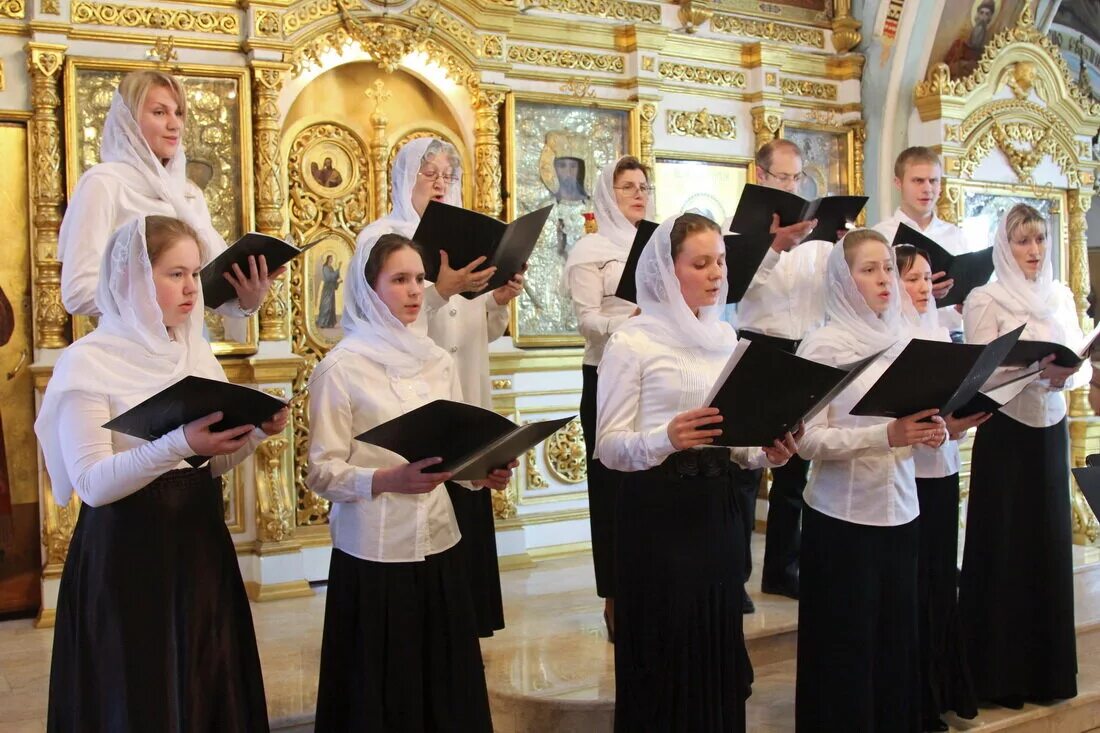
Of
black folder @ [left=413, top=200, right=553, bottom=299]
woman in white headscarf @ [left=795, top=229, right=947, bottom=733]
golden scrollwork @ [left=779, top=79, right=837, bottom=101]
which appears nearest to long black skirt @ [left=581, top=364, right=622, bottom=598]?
black folder @ [left=413, top=200, right=553, bottom=299]

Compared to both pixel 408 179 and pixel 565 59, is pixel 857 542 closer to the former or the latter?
pixel 408 179

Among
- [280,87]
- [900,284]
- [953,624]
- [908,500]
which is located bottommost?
[953,624]

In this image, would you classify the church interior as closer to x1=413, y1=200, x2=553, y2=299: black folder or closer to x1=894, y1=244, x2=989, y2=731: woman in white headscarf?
x1=894, y1=244, x2=989, y2=731: woman in white headscarf

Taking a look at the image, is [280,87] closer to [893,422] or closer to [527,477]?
[527,477]

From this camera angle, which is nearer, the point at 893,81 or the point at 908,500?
the point at 908,500

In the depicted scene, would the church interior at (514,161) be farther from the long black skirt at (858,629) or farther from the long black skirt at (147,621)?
the long black skirt at (147,621)

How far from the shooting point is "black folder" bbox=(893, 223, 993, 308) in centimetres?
427

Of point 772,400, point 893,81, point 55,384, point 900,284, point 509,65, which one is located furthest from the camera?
point 893,81

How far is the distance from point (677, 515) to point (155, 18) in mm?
4045

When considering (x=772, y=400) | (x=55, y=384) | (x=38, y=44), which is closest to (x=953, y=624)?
(x=772, y=400)

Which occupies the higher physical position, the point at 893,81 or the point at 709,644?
the point at 893,81

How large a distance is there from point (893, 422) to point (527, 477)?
11.9 ft

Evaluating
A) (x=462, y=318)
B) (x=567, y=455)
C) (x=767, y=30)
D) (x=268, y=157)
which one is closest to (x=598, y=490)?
(x=462, y=318)

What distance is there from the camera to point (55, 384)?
99.2 inches
